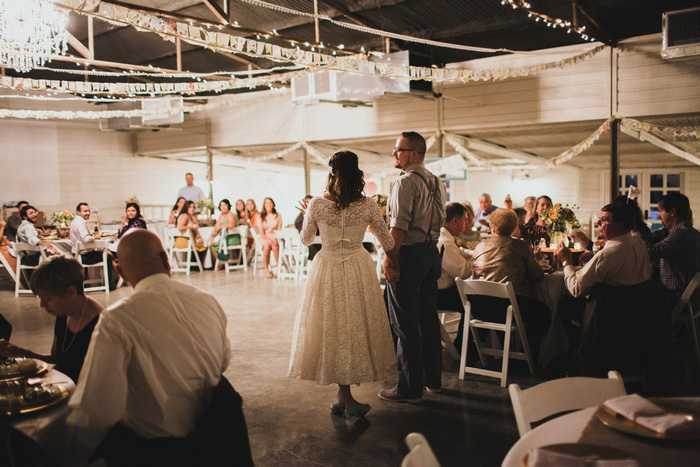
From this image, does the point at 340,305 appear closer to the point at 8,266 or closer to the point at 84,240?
the point at 84,240

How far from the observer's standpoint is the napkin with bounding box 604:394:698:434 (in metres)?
1.51

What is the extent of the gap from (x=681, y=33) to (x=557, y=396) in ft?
22.0

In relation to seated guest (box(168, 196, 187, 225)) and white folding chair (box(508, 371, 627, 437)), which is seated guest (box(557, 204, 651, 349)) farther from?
seated guest (box(168, 196, 187, 225))

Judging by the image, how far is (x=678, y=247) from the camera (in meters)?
4.64

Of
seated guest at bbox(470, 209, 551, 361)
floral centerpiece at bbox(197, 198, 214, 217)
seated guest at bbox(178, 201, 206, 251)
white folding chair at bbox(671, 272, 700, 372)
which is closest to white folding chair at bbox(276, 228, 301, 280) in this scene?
seated guest at bbox(178, 201, 206, 251)

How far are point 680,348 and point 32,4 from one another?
631 centimetres

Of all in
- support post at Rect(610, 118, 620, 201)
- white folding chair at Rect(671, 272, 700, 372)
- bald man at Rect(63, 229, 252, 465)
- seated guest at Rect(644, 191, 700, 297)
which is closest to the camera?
bald man at Rect(63, 229, 252, 465)

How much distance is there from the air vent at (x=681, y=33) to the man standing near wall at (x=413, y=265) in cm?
→ 481

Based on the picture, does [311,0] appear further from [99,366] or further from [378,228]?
[99,366]

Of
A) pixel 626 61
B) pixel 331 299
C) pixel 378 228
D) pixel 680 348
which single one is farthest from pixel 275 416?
pixel 626 61

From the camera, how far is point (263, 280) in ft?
31.1

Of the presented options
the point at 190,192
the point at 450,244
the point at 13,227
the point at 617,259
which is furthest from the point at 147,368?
the point at 190,192

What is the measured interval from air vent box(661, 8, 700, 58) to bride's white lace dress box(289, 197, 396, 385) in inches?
215

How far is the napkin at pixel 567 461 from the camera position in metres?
1.32
